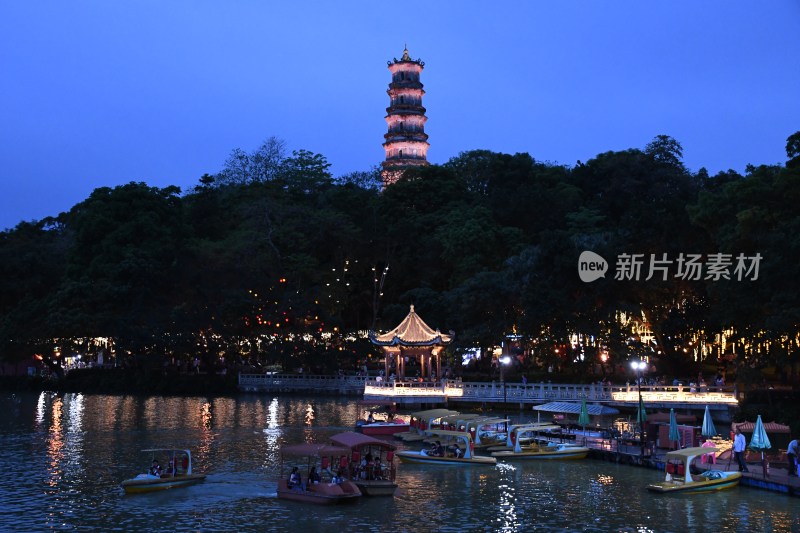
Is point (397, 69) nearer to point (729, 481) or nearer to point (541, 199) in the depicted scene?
point (541, 199)

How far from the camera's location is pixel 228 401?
69.2 m

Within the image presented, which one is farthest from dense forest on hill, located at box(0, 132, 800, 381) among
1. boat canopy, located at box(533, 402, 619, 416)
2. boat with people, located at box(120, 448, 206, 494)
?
boat with people, located at box(120, 448, 206, 494)

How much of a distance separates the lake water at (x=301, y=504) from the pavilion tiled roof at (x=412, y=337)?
16.5 metres

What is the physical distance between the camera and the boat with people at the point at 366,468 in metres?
31.5

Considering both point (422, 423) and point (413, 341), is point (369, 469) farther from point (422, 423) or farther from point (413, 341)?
point (413, 341)

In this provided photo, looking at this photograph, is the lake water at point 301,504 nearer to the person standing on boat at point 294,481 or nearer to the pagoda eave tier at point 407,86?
the person standing on boat at point 294,481

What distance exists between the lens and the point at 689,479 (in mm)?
32406

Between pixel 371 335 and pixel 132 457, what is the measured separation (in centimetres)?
2625

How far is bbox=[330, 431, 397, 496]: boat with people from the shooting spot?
3152cm

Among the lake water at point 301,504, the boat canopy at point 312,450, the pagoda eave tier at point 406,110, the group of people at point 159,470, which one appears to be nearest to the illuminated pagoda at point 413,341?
the lake water at point 301,504

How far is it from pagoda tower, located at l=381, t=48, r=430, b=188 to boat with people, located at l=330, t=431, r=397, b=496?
3840 inches

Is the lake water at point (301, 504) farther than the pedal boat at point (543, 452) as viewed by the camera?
No

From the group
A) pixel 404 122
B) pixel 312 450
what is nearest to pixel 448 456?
pixel 312 450

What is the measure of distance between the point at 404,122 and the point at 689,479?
4122 inches
